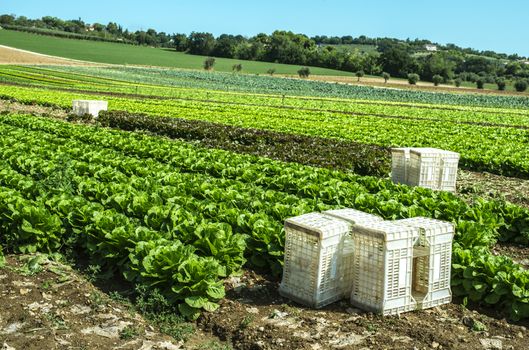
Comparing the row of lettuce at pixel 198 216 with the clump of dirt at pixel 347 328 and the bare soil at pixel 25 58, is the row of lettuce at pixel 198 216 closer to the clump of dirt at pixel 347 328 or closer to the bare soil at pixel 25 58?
the clump of dirt at pixel 347 328

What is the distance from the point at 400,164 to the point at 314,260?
27.0 ft

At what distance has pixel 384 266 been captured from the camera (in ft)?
21.1

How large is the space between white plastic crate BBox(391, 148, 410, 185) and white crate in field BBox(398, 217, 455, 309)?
7.21 m

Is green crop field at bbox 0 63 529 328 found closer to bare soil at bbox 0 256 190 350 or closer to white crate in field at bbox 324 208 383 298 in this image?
bare soil at bbox 0 256 190 350

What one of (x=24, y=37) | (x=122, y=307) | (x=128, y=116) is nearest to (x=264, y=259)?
(x=122, y=307)

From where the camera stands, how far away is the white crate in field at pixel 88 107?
27.9m

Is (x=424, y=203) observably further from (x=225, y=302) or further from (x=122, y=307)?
(x=122, y=307)

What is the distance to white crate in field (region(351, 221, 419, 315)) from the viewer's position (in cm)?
643

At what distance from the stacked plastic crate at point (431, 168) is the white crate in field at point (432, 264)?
22.0 feet

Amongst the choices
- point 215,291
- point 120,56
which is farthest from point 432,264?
point 120,56

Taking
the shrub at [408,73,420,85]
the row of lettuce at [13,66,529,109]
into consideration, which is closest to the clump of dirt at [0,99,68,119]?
the row of lettuce at [13,66,529,109]

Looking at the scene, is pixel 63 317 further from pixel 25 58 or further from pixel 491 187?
pixel 25 58

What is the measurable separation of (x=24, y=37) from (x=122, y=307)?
504 ft

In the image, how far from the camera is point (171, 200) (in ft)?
31.9
